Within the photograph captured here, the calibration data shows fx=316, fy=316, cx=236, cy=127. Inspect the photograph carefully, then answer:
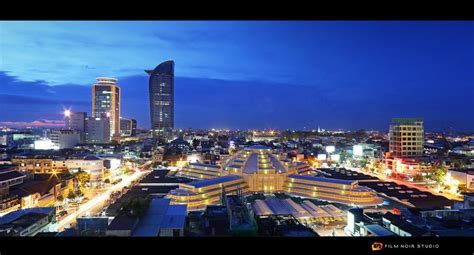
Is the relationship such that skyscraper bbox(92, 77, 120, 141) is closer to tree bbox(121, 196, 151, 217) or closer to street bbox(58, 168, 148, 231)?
street bbox(58, 168, 148, 231)

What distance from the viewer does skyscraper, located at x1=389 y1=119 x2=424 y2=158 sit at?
47.9 ft

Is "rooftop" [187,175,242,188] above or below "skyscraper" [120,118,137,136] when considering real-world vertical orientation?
below

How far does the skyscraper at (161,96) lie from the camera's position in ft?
127

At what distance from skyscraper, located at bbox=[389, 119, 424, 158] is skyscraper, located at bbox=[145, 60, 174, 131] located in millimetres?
29210

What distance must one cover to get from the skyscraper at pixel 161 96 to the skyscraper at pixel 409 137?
29.2 m

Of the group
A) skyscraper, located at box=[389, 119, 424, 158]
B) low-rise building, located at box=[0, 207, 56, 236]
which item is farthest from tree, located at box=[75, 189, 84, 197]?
skyscraper, located at box=[389, 119, 424, 158]

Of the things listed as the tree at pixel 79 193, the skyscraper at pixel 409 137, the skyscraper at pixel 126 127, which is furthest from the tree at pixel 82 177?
the skyscraper at pixel 126 127

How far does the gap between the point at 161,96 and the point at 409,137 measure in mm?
29900

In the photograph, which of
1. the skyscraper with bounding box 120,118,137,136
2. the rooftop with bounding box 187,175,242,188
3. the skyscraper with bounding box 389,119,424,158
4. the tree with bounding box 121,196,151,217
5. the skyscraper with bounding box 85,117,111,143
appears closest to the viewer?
the tree with bounding box 121,196,151,217

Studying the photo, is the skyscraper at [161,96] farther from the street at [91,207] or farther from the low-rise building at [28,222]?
the low-rise building at [28,222]

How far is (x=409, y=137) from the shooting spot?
14656mm

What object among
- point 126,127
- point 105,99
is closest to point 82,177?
point 105,99
